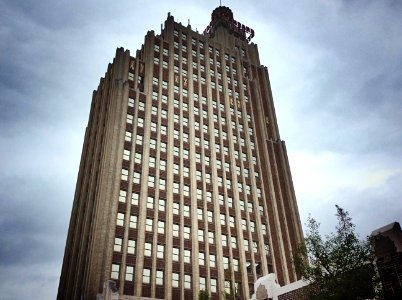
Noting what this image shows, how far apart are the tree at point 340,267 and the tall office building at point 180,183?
1736 cm

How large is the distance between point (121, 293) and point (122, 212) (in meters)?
10.4

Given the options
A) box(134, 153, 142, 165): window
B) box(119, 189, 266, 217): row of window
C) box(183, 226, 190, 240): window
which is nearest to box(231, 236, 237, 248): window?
box(119, 189, 266, 217): row of window

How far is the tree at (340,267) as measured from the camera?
69.7ft

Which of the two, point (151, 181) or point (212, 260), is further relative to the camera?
point (151, 181)

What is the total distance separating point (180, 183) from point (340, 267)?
3566cm

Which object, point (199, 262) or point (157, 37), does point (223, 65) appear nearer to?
point (157, 37)

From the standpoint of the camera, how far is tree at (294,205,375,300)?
21.2 meters

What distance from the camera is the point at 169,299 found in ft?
150

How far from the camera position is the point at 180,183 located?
186ft

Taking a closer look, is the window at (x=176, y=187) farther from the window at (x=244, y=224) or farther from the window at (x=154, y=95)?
the window at (x=154, y=95)

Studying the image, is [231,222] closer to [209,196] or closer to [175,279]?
[209,196]

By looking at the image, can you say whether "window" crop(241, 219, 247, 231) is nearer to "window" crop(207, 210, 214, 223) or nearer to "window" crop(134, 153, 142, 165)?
"window" crop(207, 210, 214, 223)

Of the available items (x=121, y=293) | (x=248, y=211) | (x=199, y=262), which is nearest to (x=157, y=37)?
(x=248, y=211)

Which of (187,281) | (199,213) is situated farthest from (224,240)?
(187,281)
